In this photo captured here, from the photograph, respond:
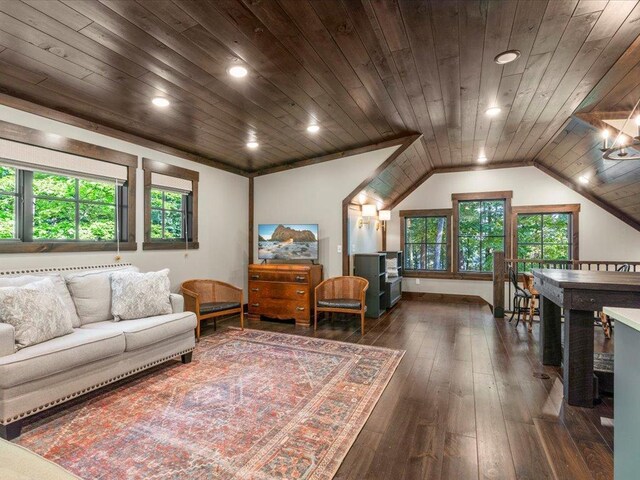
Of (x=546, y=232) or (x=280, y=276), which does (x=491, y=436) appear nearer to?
(x=280, y=276)

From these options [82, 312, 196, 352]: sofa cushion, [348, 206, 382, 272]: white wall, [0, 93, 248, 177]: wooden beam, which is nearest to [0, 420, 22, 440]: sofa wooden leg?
[82, 312, 196, 352]: sofa cushion

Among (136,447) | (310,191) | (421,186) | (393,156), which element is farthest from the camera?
(421,186)

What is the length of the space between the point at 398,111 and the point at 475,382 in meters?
2.74

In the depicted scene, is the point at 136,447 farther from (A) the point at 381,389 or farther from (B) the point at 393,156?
(B) the point at 393,156

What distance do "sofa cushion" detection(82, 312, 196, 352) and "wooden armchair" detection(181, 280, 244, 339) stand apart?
2.50 ft

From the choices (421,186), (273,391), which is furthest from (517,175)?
(273,391)

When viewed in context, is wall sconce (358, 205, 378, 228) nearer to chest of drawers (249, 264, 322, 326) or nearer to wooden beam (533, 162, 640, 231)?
chest of drawers (249, 264, 322, 326)

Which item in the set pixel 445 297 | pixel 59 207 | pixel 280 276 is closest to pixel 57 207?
pixel 59 207

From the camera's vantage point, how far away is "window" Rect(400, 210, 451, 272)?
22.7 feet

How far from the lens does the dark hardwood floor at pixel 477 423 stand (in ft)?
5.89

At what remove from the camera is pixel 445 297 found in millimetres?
6809

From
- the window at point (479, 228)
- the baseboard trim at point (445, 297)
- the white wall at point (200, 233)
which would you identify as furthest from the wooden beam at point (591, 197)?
the white wall at point (200, 233)

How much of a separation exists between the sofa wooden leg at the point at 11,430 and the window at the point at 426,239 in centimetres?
639

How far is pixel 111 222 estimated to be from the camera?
12.5ft
